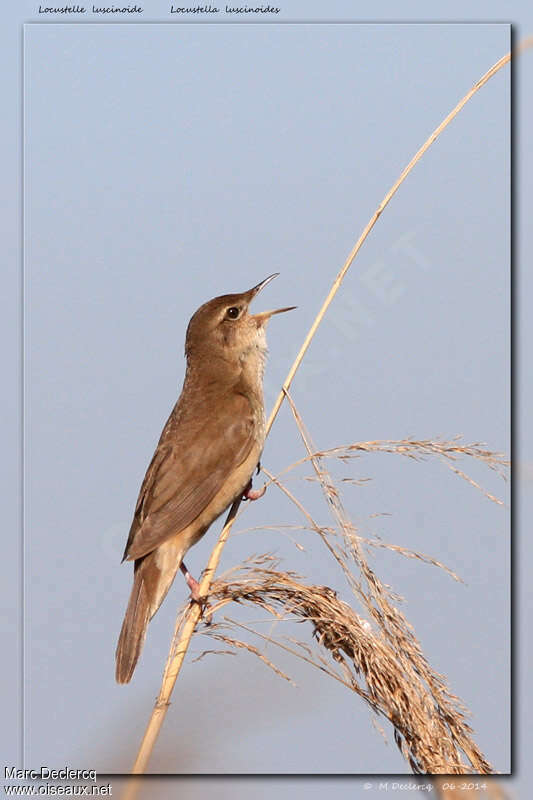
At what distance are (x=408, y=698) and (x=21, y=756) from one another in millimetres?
1368

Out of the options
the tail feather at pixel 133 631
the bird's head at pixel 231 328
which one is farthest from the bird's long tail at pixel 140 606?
the bird's head at pixel 231 328

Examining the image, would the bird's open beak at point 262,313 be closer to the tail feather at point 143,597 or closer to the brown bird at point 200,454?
the brown bird at point 200,454

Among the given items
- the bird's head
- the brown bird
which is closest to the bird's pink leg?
the brown bird

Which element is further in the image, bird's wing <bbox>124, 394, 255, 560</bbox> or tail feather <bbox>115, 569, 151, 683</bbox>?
bird's wing <bbox>124, 394, 255, 560</bbox>

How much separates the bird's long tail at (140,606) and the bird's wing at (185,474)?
0.10 meters

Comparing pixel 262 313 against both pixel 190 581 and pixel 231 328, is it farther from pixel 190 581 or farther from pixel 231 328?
pixel 190 581

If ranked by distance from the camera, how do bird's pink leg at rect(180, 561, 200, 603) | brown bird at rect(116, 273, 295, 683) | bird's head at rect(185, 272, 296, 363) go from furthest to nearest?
bird's head at rect(185, 272, 296, 363)
brown bird at rect(116, 273, 295, 683)
bird's pink leg at rect(180, 561, 200, 603)

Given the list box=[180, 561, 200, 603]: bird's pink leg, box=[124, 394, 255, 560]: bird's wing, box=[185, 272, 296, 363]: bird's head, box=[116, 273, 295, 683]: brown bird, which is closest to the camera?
box=[180, 561, 200, 603]: bird's pink leg

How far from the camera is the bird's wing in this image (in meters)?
4.18

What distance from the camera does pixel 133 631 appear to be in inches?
150

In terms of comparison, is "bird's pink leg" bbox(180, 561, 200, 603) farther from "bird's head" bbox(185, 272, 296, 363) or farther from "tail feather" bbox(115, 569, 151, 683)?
"bird's head" bbox(185, 272, 296, 363)

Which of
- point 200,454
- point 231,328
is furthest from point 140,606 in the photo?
point 231,328

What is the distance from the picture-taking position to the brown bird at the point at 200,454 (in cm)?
405

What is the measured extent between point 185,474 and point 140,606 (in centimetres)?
70
